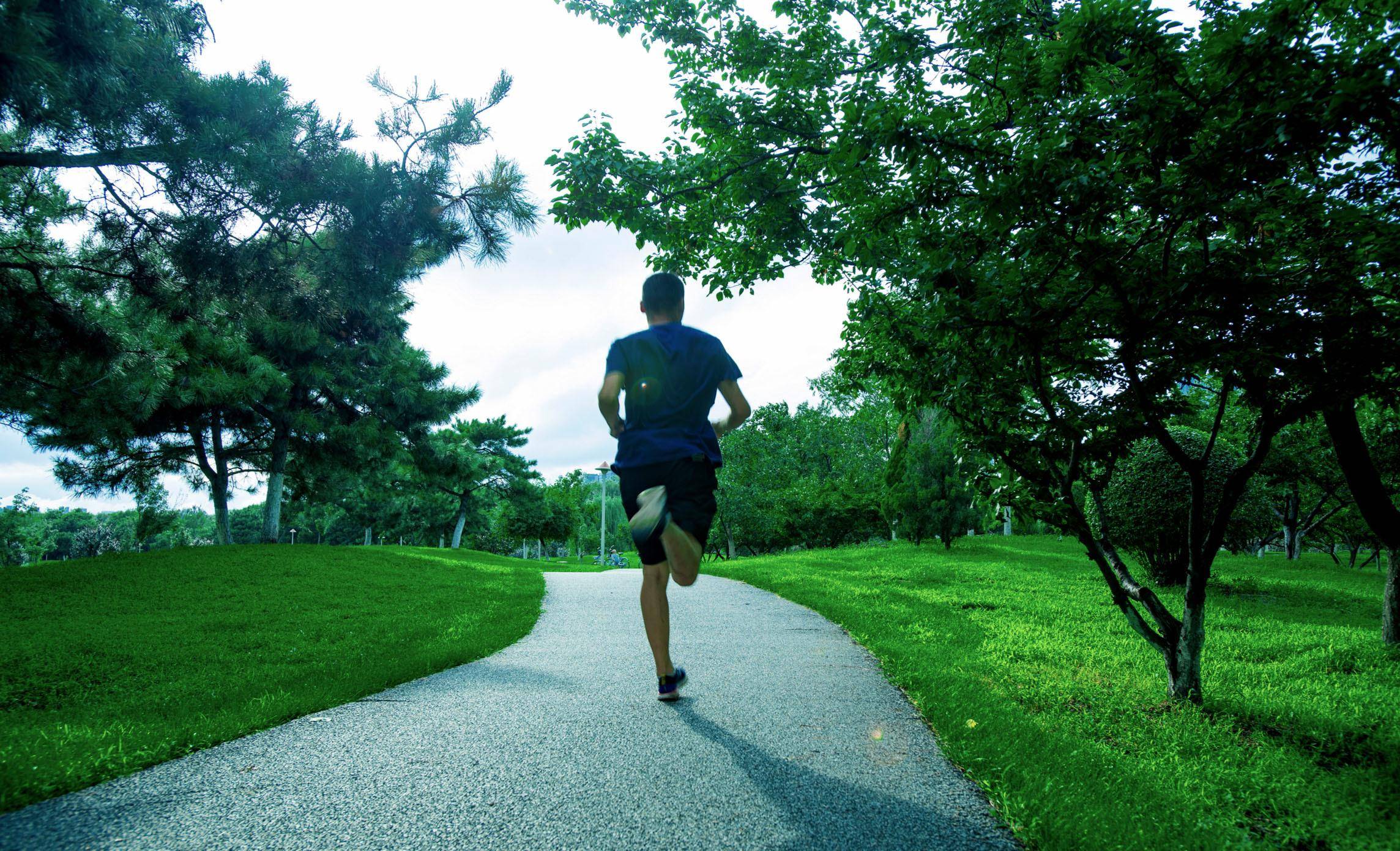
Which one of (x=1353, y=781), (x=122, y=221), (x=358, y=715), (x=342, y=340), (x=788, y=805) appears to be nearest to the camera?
(x=788, y=805)

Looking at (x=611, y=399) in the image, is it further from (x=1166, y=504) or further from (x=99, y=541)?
(x=99, y=541)

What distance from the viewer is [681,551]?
9.58ft

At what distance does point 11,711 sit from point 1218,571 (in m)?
15.7

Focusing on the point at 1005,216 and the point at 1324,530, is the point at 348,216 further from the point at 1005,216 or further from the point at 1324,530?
the point at 1324,530

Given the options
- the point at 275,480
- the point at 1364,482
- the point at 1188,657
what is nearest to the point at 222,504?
the point at 275,480

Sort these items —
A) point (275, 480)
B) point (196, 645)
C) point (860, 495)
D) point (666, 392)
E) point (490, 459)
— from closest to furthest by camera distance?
1. point (666, 392)
2. point (196, 645)
3. point (275, 480)
4. point (860, 495)
5. point (490, 459)

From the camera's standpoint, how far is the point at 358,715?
3.14m

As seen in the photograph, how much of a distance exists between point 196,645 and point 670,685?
5.64 metres

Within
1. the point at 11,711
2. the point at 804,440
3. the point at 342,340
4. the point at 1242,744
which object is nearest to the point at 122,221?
the point at 11,711

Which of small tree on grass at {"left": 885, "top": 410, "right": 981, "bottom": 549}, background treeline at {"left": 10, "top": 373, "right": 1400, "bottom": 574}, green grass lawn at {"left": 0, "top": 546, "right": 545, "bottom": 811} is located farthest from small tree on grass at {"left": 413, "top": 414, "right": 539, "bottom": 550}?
small tree on grass at {"left": 885, "top": 410, "right": 981, "bottom": 549}

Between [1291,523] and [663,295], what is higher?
[663,295]

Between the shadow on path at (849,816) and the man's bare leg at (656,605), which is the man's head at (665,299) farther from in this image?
the shadow on path at (849,816)

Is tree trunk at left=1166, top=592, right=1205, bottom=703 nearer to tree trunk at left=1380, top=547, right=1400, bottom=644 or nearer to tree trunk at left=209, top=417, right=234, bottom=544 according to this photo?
tree trunk at left=1380, top=547, right=1400, bottom=644

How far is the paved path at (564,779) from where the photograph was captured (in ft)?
6.40
